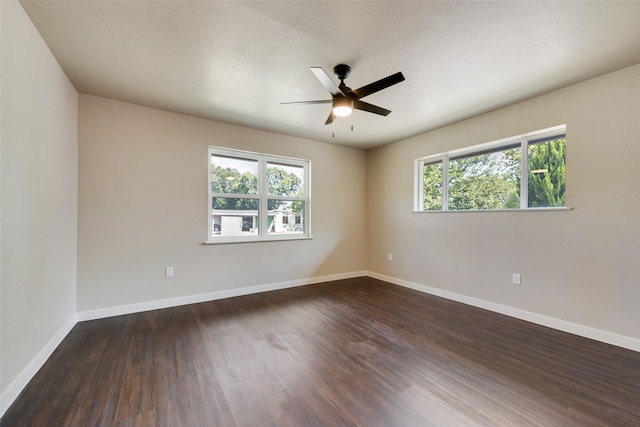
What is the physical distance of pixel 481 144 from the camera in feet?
11.3

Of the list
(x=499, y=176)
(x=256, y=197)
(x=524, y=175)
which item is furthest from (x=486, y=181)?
(x=256, y=197)

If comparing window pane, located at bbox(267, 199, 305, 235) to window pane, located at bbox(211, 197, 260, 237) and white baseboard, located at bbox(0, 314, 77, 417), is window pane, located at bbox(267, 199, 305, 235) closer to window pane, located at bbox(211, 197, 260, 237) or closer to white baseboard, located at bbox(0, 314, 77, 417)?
window pane, located at bbox(211, 197, 260, 237)

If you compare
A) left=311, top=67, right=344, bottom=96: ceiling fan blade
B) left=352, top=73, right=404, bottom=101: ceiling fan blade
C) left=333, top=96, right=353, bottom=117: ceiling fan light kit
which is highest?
left=311, top=67, right=344, bottom=96: ceiling fan blade

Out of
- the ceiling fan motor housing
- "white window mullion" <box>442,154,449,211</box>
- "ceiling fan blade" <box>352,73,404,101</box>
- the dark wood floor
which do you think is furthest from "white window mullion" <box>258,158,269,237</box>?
"white window mullion" <box>442,154,449,211</box>

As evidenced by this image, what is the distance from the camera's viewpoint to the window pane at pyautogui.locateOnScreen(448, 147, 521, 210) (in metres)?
3.23

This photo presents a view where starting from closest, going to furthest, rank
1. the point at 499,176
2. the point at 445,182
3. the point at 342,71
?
1. the point at 342,71
2. the point at 499,176
3. the point at 445,182

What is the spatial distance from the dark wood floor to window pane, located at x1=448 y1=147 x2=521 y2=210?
4.69 feet

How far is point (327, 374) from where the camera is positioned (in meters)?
1.93

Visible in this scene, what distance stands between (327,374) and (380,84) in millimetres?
2240

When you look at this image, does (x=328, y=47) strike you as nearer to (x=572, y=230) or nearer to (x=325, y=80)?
(x=325, y=80)

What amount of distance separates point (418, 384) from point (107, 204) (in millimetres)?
3525

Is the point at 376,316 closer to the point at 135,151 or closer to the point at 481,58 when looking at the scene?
the point at 481,58

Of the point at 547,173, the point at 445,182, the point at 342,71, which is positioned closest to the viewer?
the point at 342,71

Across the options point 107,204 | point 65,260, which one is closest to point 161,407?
point 65,260
